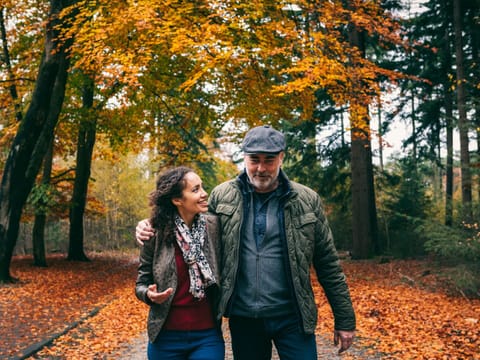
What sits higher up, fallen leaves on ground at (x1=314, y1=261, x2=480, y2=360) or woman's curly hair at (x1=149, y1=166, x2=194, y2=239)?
woman's curly hair at (x1=149, y1=166, x2=194, y2=239)

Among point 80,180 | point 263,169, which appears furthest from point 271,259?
point 80,180

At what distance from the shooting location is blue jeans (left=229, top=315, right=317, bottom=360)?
3.19m

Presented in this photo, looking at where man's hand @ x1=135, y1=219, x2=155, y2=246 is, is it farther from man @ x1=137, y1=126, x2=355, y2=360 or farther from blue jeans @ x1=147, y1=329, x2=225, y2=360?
blue jeans @ x1=147, y1=329, x2=225, y2=360

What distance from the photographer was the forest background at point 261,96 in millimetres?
10859

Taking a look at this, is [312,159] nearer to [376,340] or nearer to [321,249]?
[376,340]

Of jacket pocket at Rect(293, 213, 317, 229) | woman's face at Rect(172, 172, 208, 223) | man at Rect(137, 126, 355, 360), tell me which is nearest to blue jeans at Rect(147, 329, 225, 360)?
man at Rect(137, 126, 355, 360)

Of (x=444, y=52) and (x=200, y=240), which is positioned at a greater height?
(x=444, y=52)

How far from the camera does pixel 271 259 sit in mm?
3189

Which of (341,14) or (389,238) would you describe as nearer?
(341,14)

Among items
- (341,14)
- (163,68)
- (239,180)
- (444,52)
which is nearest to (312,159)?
(444,52)

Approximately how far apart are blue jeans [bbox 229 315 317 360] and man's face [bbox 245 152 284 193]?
83cm

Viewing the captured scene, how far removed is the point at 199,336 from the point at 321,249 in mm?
939

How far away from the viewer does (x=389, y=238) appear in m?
21.0

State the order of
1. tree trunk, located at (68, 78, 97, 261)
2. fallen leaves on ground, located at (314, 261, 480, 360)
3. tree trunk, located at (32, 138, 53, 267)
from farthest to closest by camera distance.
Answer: tree trunk, located at (68, 78, 97, 261) < tree trunk, located at (32, 138, 53, 267) < fallen leaves on ground, located at (314, 261, 480, 360)
